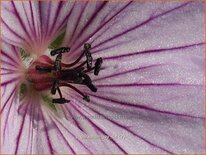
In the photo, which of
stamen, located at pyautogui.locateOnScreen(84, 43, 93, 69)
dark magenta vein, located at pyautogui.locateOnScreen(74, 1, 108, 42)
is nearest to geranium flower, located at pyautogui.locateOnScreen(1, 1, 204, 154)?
dark magenta vein, located at pyautogui.locateOnScreen(74, 1, 108, 42)

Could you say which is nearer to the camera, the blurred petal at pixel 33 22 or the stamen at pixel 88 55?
the blurred petal at pixel 33 22

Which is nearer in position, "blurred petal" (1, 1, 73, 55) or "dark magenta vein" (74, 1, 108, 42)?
"blurred petal" (1, 1, 73, 55)

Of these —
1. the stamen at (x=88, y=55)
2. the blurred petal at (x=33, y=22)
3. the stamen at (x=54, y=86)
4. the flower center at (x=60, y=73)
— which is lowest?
the stamen at (x=54, y=86)

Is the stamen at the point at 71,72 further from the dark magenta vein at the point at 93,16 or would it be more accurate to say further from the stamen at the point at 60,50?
the dark magenta vein at the point at 93,16

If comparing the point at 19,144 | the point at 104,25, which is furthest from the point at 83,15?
the point at 19,144

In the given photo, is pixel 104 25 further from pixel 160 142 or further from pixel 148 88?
pixel 160 142

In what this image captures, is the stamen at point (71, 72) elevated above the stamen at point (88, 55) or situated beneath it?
situated beneath

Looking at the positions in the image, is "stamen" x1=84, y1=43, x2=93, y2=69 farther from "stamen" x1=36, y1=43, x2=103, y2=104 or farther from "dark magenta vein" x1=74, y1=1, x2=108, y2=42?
"dark magenta vein" x1=74, y1=1, x2=108, y2=42

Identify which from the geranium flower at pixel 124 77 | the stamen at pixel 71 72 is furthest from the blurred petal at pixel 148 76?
the stamen at pixel 71 72

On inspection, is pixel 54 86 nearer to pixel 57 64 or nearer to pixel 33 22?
pixel 57 64
